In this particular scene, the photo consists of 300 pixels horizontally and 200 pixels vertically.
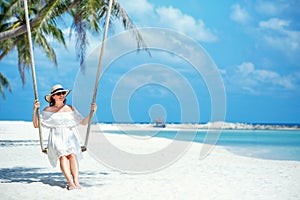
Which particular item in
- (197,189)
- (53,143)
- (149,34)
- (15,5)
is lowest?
(197,189)

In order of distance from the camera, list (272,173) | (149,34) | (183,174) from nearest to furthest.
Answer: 1. (183,174)
2. (272,173)
3. (149,34)

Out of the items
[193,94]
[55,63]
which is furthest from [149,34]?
[55,63]

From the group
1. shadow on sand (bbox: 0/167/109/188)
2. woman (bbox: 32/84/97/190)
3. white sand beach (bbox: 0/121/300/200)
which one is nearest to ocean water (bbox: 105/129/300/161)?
white sand beach (bbox: 0/121/300/200)

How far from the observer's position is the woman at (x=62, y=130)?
5.59 metres

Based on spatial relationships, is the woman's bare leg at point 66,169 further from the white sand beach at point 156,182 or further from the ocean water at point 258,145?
the ocean water at point 258,145

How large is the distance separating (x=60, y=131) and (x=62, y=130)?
3 centimetres

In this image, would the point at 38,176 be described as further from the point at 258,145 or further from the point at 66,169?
the point at 258,145

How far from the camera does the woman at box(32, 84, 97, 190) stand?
220 inches

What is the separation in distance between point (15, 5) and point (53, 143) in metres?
7.59

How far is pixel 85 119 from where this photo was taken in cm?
570

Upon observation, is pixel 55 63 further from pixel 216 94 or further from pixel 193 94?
pixel 216 94

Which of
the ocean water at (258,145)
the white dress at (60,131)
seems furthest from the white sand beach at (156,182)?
the ocean water at (258,145)

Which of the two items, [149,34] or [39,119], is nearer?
[39,119]

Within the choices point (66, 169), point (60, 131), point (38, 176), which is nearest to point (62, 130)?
point (60, 131)
